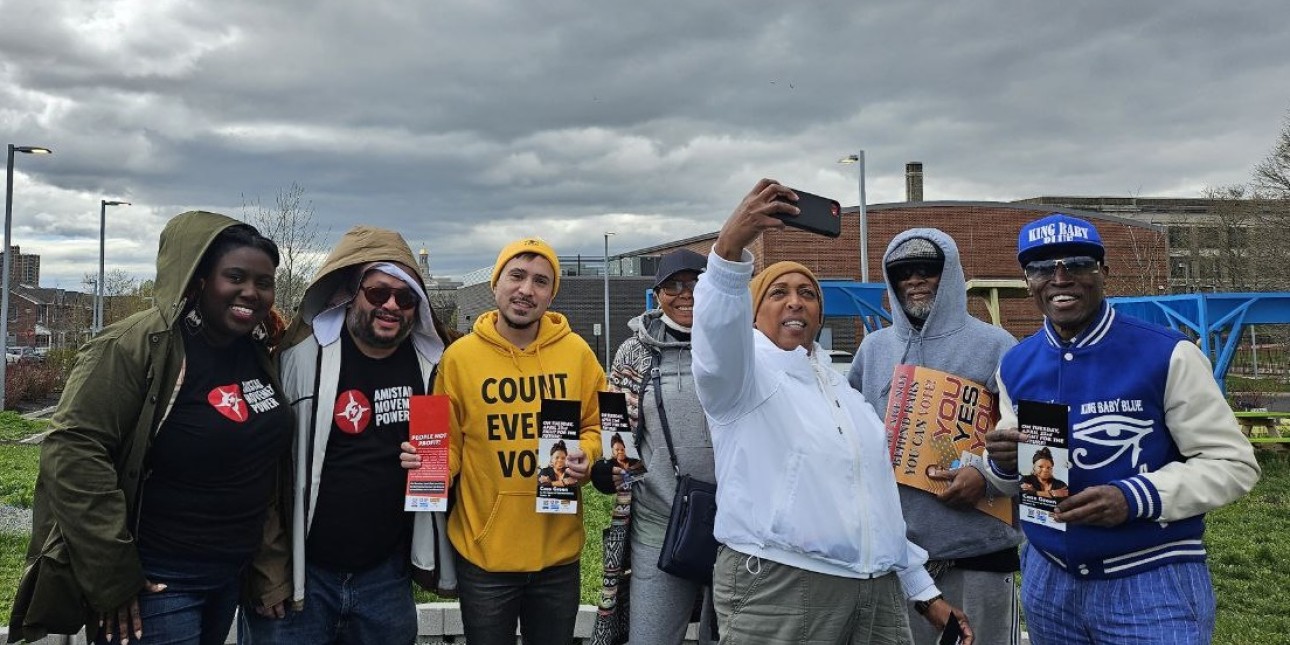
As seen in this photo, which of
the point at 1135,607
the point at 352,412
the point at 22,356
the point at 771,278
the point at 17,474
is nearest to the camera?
the point at 1135,607

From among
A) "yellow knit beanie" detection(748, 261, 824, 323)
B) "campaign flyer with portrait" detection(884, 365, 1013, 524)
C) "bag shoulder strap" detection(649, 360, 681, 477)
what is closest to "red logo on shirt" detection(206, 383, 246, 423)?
"bag shoulder strap" detection(649, 360, 681, 477)

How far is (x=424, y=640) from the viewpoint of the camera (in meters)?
4.79

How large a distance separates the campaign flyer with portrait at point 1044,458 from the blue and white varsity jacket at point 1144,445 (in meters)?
0.11

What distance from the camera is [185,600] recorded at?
9.36 feet

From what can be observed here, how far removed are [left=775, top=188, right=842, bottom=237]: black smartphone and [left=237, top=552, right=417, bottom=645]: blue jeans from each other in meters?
2.12

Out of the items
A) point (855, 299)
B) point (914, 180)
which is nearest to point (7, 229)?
point (855, 299)

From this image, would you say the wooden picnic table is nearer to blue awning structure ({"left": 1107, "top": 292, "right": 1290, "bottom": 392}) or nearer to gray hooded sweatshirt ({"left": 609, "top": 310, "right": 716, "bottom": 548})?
blue awning structure ({"left": 1107, "top": 292, "right": 1290, "bottom": 392})

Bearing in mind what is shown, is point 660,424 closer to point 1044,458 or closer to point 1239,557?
point 1044,458

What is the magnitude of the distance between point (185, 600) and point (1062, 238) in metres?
3.18

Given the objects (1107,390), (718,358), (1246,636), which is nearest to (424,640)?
(718,358)

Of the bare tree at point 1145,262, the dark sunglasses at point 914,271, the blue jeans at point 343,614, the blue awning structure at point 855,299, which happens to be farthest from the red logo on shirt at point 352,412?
the bare tree at point 1145,262

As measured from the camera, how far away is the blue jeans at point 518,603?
10.8 ft

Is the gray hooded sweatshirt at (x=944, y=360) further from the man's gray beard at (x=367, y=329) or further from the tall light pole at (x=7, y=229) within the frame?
the tall light pole at (x=7, y=229)

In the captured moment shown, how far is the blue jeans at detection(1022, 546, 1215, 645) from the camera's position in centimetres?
245
